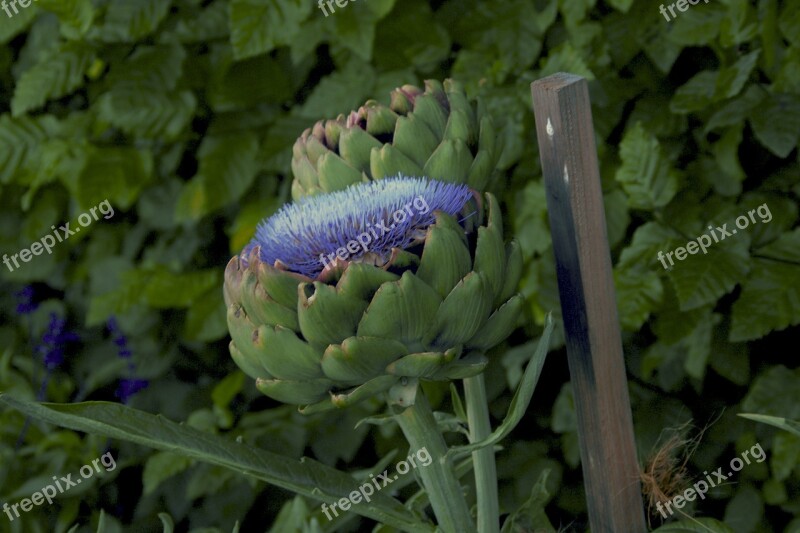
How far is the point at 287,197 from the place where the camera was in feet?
3.66

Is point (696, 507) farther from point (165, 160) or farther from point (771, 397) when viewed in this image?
point (165, 160)

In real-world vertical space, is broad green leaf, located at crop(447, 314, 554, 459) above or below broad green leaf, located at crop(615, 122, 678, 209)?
above

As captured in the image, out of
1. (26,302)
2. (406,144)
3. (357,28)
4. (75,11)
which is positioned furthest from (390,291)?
(26,302)

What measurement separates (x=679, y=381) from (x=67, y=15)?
81 cm

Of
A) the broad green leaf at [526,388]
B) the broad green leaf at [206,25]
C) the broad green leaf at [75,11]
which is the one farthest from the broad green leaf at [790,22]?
the broad green leaf at [75,11]

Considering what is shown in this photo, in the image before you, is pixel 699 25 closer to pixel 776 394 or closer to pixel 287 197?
pixel 776 394

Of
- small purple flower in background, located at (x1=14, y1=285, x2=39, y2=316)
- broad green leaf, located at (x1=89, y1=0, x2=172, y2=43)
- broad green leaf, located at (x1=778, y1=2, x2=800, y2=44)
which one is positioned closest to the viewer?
broad green leaf, located at (x1=778, y1=2, x2=800, y2=44)

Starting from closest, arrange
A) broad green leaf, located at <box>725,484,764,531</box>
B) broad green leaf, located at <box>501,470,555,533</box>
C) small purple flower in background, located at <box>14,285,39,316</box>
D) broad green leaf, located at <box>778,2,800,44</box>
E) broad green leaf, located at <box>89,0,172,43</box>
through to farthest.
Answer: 1. broad green leaf, located at <box>501,470,555,533</box>
2. broad green leaf, located at <box>778,2,800,44</box>
3. broad green leaf, located at <box>725,484,764,531</box>
4. broad green leaf, located at <box>89,0,172,43</box>
5. small purple flower in background, located at <box>14,285,39,316</box>

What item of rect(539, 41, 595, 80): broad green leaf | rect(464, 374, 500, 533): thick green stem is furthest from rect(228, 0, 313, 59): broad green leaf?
rect(464, 374, 500, 533): thick green stem

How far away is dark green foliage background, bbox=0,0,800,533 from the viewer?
2.86 ft

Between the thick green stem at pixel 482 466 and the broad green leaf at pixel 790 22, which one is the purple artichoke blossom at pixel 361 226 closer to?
A: the thick green stem at pixel 482 466

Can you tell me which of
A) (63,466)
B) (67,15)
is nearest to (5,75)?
(67,15)

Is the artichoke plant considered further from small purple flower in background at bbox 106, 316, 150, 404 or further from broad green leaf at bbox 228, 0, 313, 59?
small purple flower in background at bbox 106, 316, 150, 404

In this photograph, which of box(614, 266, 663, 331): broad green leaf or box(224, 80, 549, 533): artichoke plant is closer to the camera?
box(224, 80, 549, 533): artichoke plant
